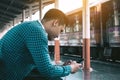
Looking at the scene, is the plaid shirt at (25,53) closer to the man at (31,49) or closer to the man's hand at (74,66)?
the man at (31,49)

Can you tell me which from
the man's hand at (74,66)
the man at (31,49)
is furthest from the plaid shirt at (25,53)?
the man's hand at (74,66)

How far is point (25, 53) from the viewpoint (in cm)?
346

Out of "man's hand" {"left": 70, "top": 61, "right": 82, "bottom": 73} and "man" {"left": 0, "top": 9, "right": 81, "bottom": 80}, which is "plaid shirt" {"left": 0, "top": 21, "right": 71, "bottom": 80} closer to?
"man" {"left": 0, "top": 9, "right": 81, "bottom": 80}

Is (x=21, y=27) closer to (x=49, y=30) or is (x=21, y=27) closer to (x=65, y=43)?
(x=49, y=30)

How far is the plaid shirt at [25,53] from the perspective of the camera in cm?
339

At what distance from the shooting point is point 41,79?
11.9ft

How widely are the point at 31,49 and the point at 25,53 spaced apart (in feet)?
0.33

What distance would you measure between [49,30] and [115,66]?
572 inches

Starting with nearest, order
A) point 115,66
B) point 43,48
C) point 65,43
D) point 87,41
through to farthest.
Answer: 1. point 43,48
2. point 87,41
3. point 115,66
4. point 65,43

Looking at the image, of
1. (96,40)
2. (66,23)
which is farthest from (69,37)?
(66,23)

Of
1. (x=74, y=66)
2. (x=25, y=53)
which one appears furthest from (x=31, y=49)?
(x=74, y=66)

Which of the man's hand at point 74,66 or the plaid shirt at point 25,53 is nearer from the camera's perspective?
the plaid shirt at point 25,53

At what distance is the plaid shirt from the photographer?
3391 millimetres

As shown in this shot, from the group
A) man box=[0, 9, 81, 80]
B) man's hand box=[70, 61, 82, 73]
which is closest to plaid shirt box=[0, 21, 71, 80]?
man box=[0, 9, 81, 80]
